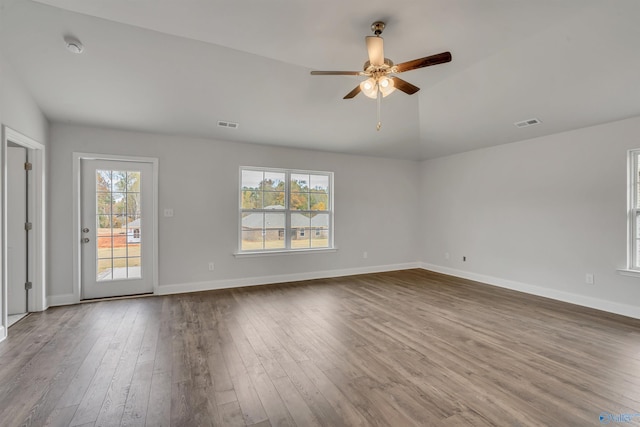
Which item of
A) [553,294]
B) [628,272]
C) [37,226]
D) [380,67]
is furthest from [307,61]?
[553,294]

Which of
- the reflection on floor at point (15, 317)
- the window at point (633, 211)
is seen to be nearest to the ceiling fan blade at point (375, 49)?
the window at point (633, 211)

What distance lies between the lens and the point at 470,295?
4.57 metres

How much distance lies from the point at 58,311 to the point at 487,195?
6.75m

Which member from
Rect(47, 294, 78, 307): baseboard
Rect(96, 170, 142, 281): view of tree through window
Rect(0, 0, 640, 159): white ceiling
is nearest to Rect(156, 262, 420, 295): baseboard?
Rect(96, 170, 142, 281): view of tree through window

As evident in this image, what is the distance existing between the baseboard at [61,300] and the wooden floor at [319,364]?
0.28 meters

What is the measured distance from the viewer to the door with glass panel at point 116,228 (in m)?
4.22

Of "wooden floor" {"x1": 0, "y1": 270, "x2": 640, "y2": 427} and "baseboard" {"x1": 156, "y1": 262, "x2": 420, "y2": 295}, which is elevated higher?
"baseboard" {"x1": 156, "y1": 262, "x2": 420, "y2": 295}

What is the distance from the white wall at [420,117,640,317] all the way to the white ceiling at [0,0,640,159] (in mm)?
393

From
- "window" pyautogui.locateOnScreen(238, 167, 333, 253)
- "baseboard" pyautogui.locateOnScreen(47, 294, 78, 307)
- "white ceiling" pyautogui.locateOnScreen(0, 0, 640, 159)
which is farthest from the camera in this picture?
"window" pyautogui.locateOnScreen(238, 167, 333, 253)

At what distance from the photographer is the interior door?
354 cm

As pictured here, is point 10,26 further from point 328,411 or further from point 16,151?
point 328,411

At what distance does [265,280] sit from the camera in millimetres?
5238

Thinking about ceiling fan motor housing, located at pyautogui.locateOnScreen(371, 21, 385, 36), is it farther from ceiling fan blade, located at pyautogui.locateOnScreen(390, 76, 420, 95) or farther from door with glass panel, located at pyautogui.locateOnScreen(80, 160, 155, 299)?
door with glass panel, located at pyautogui.locateOnScreen(80, 160, 155, 299)

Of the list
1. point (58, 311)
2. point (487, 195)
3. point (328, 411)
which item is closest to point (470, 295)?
point (487, 195)
